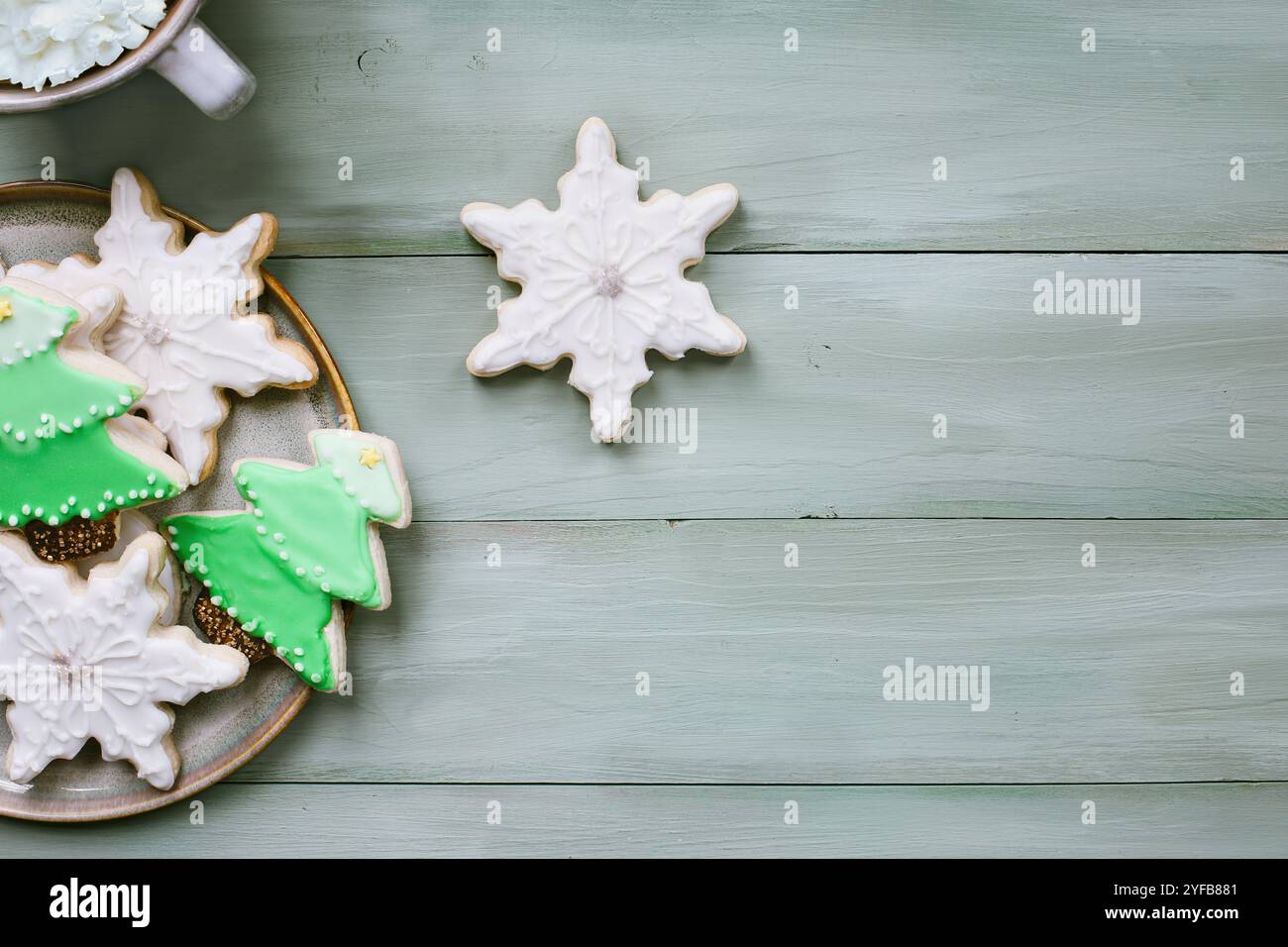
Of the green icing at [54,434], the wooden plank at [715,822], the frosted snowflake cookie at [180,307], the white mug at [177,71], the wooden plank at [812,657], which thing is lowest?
the wooden plank at [715,822]

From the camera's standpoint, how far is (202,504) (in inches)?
32.1

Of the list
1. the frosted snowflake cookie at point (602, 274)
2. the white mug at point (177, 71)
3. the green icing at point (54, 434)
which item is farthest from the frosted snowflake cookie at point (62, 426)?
the frosted snowflake cookie at point (602, 274)

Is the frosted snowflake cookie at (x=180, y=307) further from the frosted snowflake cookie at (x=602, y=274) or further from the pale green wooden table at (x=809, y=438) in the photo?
the frosted snowflake cookie at (x=602, y=274)

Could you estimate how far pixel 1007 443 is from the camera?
2.81 feet

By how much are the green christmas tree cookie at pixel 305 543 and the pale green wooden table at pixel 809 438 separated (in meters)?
0.07

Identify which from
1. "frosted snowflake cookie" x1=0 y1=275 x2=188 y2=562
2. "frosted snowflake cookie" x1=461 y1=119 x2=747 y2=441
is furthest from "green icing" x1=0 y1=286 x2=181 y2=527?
"frosted snowflake cookie" x1=461 y1=119 x2=747 y2=441

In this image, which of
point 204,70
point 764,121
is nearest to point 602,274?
point 764,121

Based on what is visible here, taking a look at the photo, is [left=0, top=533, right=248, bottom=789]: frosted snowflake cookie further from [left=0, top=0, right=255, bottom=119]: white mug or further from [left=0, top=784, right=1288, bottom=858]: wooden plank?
[left=0, top=0, right=255, bottom=119]: white mug

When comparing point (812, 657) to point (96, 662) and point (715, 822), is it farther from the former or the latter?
point (96, 662)

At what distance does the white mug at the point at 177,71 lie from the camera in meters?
0.65

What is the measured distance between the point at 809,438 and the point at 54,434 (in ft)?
2.00

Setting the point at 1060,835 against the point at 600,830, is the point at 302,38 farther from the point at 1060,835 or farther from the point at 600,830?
the point at 1060,835

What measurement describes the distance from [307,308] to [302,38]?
231 mm

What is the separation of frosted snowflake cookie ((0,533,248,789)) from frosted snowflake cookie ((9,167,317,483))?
125 mm
